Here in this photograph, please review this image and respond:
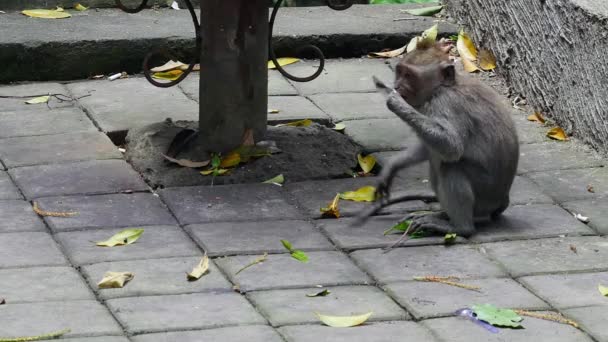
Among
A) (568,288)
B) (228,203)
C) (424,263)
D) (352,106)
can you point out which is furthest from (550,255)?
(352,106)

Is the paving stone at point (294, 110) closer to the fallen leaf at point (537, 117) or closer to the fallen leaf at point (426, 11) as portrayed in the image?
the fallen leaf at point (537, 117)

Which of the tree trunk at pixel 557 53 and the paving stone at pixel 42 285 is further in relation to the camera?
the tree trunk at pixel 557 53

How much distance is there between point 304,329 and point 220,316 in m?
0.36

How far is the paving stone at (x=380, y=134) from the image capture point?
7301 millimetres

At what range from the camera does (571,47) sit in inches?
302

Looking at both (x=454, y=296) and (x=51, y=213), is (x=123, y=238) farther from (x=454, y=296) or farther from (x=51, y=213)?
(x=454, y=296)

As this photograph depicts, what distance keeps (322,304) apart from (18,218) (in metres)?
1.77

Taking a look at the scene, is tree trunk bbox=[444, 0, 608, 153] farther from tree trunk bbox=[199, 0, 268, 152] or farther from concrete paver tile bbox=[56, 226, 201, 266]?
concrete paver tile bbox=[56, 226, 201, 266]

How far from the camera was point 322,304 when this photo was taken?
5129 mm

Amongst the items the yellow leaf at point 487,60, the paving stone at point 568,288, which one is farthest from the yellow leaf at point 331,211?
the yellow leaf at point 487,60

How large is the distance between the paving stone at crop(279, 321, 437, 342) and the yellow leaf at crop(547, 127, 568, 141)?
3.06 m

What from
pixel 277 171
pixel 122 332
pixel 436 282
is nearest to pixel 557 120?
pixel 277 171

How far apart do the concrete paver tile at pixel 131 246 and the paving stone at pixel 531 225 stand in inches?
57.0

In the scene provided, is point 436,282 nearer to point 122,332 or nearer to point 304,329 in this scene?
point 304,329
